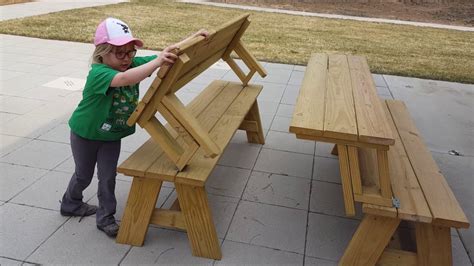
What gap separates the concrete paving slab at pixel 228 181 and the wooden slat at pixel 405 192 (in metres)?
1.13

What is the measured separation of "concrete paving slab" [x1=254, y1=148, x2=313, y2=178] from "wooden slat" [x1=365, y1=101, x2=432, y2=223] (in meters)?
0.94

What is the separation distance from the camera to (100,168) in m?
2.71

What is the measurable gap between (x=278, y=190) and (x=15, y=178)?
6.33 feet

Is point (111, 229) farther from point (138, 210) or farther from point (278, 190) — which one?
point (278, 190)

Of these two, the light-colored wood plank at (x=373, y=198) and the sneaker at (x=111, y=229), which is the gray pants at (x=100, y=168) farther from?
the light-colored wood plank at (x=373, y=198)

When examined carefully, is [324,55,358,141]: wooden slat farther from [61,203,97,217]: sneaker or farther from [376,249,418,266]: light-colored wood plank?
[61,203,97,217]: sneaker

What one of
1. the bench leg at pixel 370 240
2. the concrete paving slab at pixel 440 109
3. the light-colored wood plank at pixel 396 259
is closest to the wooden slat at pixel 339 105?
the bench leg at pixel 370 240

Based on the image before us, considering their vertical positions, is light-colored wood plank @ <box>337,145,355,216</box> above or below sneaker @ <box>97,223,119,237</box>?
above

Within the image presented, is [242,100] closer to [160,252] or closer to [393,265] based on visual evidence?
[160,252]

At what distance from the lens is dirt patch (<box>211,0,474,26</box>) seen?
1625 centimetres

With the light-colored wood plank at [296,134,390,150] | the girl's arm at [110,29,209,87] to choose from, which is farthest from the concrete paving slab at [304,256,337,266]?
the girl's arm at [110,29,209,87]

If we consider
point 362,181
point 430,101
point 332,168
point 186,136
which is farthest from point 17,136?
point 430,101

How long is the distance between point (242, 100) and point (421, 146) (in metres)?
1.40

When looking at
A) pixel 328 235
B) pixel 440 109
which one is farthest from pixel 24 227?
pixel 440 109
